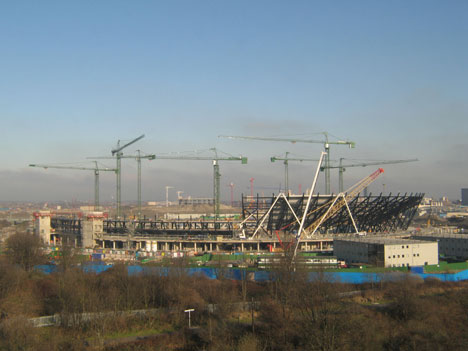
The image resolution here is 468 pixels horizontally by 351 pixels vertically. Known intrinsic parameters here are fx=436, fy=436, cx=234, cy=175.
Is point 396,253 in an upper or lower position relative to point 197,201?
lower

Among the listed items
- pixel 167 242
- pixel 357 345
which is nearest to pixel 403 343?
pixel 357 345

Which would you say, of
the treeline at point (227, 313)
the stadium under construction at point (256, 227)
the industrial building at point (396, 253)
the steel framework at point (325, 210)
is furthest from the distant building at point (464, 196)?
the treeline at point (227, 313)

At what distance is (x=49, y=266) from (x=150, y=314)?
15.7 meters

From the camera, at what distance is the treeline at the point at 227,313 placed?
15.1 metres

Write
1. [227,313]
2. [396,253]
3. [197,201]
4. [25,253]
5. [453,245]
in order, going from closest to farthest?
[227,313]
[396,253]
[25,253]
[453,245]
[197,201]

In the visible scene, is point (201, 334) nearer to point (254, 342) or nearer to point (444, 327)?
point (254, 342)

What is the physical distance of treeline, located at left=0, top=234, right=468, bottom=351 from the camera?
15.1 meters

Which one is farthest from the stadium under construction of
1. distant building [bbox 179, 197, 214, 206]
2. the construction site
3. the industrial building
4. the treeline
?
distant building [bbox 179, 197, 214, 206]

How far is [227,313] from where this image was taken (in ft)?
64.3

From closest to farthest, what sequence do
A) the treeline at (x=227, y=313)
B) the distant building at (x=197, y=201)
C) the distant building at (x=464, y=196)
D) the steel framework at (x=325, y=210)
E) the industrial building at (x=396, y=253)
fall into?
the treeline at (x=227, y=313) < the industrial building at (x=396, y=253) < the steel framework at (x=325, y=210) < the distant building at (x=197, y=201) < the distant building at (x=464, y=196)

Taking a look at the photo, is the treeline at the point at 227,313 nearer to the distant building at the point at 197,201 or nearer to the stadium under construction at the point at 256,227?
the stadium under construction at the point at 256,227

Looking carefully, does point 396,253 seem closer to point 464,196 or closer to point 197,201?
point 197,201

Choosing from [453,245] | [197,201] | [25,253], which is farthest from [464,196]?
[25,253]

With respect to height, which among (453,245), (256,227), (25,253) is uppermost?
(256,227)
